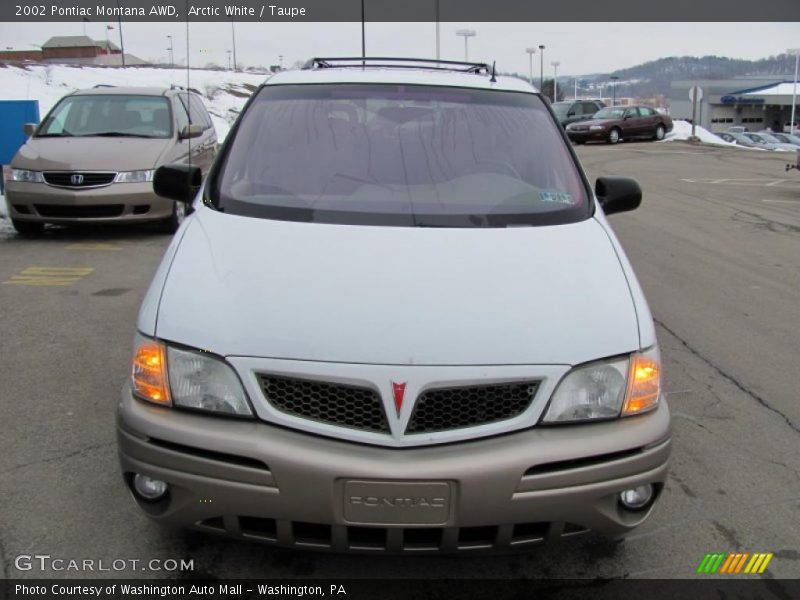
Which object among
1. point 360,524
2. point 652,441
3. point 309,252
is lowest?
point 360,524

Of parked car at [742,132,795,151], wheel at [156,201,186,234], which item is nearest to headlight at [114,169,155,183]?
wheel at [156,201,186,234]

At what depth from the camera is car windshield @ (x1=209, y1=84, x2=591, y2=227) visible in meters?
3.14

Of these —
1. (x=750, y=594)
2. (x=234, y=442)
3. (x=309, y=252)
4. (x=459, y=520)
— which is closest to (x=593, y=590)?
(x=750, y=594)

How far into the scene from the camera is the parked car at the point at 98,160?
27.5ft

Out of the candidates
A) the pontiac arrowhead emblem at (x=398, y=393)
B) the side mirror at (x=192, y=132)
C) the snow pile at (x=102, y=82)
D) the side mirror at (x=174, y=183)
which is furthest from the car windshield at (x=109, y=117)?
the snow pile at (x=102, y=82)

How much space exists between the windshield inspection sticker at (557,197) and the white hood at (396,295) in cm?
35

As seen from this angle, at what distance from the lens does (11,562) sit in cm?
272

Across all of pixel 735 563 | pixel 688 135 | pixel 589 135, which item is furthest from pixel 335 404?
pixel 688 135

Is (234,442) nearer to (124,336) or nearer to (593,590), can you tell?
(593,590)

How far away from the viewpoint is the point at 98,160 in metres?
8.51

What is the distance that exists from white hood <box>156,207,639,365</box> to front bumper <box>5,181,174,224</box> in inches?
235

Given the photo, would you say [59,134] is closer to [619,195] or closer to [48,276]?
[48,276]

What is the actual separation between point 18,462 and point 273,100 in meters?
2.08

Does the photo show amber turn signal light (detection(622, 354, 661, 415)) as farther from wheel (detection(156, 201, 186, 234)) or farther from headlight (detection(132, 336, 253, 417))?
wheel (detection(156, 201, 186, 234))
